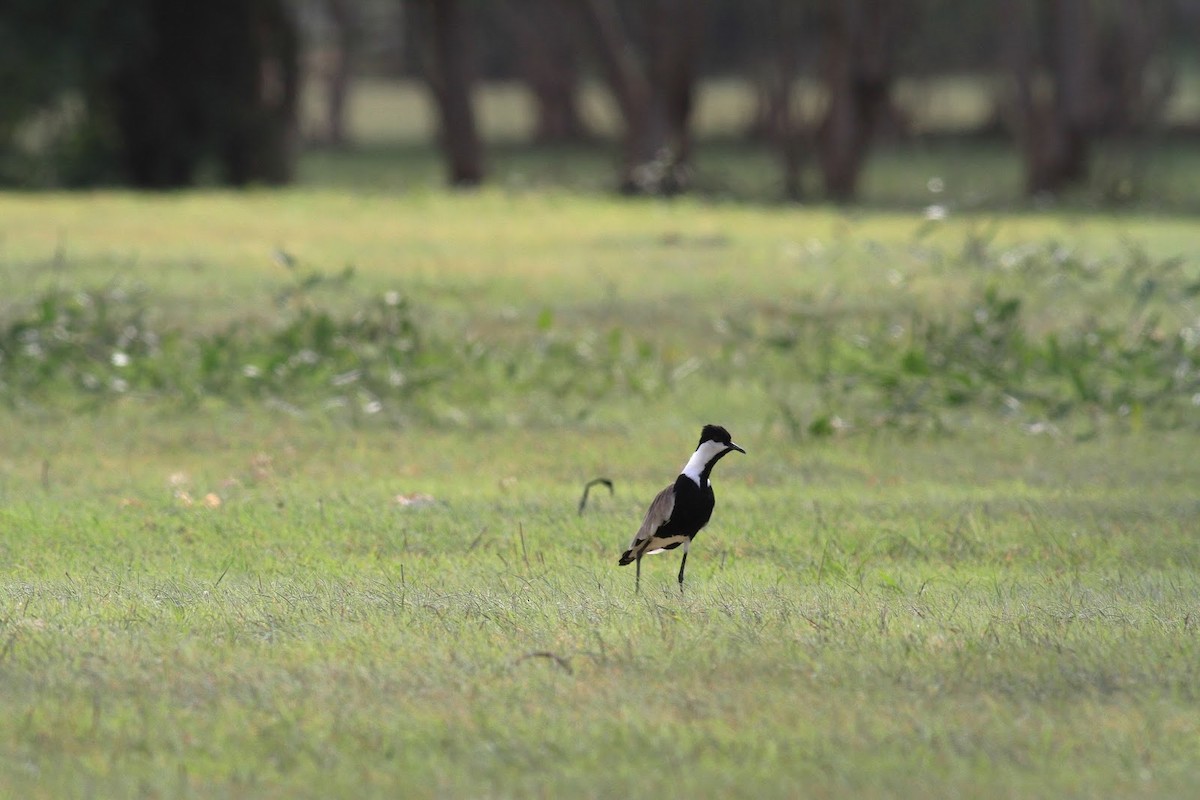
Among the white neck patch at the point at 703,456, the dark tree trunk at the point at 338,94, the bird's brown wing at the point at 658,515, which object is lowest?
the dark tree trunk at the point at 338,94

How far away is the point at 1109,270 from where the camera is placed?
1617cm

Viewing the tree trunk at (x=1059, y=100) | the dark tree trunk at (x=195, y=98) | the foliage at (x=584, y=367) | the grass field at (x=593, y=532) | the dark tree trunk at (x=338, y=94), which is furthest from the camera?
the dark tree trunk at (x=338, y=94)

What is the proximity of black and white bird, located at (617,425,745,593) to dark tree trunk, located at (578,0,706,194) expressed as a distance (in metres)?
22.2

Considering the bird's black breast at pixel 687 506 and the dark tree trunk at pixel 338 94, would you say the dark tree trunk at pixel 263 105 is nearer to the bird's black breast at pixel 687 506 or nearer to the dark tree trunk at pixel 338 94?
the dark tree trunk at pixel 338 94

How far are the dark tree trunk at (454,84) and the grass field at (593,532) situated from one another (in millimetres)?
13779

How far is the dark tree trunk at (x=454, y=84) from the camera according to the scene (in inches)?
1195

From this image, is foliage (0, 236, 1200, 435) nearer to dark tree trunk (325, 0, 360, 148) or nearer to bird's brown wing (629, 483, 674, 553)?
bird's brown wing (629, 483, 674, 553)

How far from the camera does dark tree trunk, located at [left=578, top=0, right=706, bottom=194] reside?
94.6 feet

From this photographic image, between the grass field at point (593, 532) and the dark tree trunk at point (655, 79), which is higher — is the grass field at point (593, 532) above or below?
below

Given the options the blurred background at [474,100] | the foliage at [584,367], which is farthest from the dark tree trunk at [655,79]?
the foliage at [584,367]

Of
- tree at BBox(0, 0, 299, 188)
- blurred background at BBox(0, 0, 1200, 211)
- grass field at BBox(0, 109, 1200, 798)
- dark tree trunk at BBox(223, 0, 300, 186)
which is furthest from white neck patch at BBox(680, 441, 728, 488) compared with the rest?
dark tree trunk at BBox(223, 0, 300, 186)

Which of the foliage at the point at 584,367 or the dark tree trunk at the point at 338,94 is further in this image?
the dark tree trunk at the point at 338,94

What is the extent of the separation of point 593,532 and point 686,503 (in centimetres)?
160

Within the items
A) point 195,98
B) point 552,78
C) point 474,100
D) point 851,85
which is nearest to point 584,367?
point 851,85
